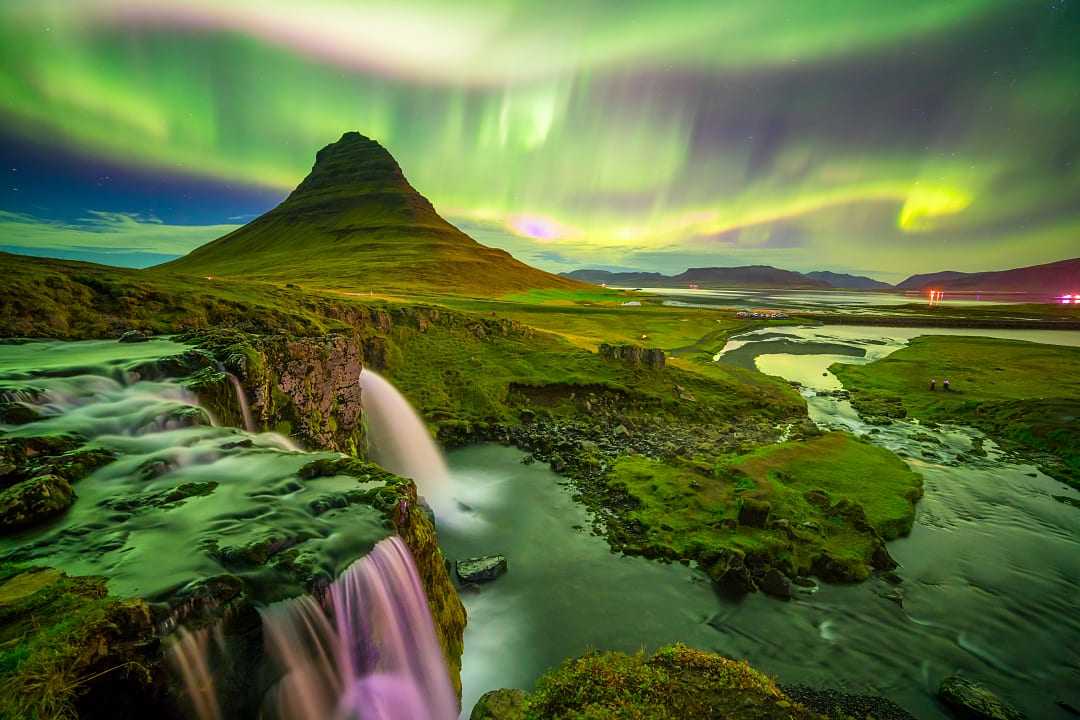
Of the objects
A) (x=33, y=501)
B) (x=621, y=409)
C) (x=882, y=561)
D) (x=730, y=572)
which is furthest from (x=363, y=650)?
(x=621, y=409)

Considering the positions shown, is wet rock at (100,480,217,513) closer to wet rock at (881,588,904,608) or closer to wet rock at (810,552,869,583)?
wet rock at (810,552,869,583)

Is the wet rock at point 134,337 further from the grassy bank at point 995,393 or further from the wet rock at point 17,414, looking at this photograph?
the grassy bank at point 995,393

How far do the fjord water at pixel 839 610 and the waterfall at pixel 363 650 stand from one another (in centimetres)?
327

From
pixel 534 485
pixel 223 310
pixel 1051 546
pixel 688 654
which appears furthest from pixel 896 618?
pixel 223 310

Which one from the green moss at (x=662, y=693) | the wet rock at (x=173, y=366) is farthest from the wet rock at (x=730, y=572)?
the wet rock at (x=173, y=366)

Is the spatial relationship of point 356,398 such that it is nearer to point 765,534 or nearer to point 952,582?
point 765,534

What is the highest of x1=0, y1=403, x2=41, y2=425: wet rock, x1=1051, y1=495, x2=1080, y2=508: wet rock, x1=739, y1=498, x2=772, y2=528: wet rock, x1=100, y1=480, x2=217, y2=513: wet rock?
x1=0, y1=403, x2=41, y2=425: wet rock

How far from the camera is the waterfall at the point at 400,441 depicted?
86.1 ft

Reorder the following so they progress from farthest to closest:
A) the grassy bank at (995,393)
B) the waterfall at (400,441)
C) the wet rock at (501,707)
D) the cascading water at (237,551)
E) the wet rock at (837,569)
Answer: the grassy bank at (995,393)
the waterfall at (400,441)
the wet rock at (837,569)
the wet rock at (501,707)
the cascading water at (237,551)

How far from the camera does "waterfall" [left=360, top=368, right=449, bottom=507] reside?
26250 mm

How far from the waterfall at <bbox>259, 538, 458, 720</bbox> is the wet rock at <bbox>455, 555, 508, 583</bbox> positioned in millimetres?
6136

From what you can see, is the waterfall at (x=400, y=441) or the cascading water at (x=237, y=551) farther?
the waterfall at (x=400, y=441)

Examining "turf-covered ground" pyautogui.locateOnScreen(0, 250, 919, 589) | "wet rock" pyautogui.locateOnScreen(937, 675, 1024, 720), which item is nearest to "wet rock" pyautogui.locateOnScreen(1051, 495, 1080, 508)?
"turf-covered ground" pyautogui.locateOnScreen(0, 250, 919, 589)

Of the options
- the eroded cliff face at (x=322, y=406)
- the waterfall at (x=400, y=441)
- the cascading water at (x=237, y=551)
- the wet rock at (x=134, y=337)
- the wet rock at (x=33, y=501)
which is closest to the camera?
the cascading water at (x=237, y=551)
